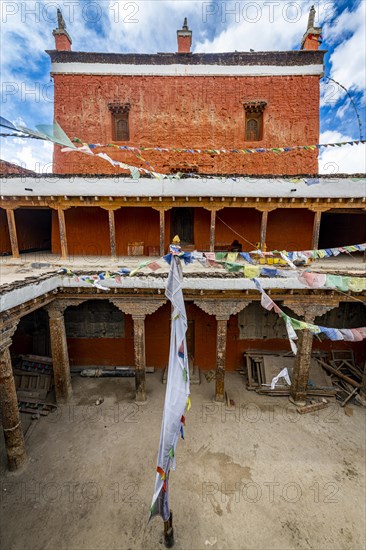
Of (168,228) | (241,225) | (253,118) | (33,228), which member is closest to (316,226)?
(241,225)

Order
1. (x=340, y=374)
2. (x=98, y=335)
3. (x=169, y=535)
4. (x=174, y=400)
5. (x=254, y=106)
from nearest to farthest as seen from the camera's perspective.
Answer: (x=174, y=400) < (x=169, y=535) < (x=340, y=374) < (x=98, y=335) < (x=254, y=106)

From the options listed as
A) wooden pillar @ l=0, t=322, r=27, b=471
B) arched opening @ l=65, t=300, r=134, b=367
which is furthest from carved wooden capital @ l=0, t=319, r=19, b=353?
arched opening @ l=65, t=300, r=134, b=367

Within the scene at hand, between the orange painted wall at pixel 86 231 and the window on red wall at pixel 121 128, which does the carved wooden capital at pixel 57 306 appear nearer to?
the orange painted wall at pixel 86 231

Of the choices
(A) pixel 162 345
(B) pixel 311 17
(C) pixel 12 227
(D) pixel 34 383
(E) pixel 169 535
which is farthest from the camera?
(B) pixel 311 17

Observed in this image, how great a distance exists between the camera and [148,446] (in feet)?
23.4

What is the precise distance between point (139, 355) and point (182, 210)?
6.57 metres

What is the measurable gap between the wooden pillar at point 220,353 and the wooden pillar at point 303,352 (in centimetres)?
201

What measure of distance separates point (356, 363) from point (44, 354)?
12.4 meters

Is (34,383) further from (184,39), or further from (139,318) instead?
(184,39)

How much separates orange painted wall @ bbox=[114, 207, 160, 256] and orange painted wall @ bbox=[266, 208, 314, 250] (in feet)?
16.8

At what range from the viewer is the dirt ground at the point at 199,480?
5.21 m

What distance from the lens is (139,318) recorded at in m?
8.28

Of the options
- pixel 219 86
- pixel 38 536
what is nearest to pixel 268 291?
pixel 38 536

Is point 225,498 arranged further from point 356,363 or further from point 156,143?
point 156,143
